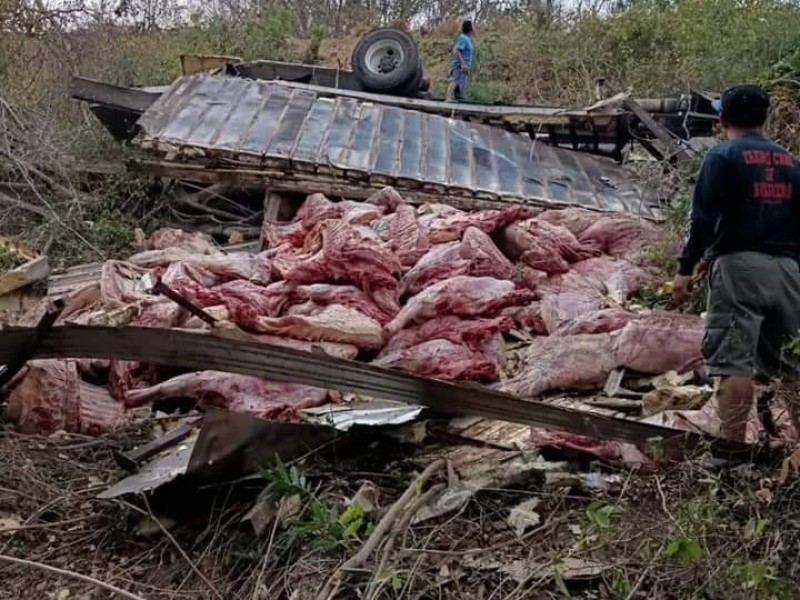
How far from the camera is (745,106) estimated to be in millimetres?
3391

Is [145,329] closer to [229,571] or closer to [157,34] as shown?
[229,571]

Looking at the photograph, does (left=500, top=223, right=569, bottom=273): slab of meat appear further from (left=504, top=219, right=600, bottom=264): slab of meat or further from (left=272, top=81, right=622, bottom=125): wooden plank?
(left=272, top=81, right=622, bottom=125): wooden plank

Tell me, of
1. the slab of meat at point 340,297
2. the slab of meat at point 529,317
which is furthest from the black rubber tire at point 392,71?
the slab of meat at point 529,317

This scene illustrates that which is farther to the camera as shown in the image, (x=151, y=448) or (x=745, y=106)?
(x=151, y=448)

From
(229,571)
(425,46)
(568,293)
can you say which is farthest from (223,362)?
(425,46)

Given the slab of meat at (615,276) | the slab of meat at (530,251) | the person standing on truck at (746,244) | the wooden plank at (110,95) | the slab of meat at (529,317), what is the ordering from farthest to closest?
the wooden plank at (110,95) → the slab of meat at (530,251) → the slab of meat at (615,276) → the slab of meat at (529,317) → the person standing on truck at (746,244)

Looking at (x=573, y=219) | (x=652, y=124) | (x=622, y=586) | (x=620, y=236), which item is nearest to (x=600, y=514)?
(x=622, y=586)

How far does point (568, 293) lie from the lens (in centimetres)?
572

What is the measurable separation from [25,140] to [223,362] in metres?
6.86

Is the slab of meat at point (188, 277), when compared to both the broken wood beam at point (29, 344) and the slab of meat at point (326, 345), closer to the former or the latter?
the slab of meat at point (326, 345)

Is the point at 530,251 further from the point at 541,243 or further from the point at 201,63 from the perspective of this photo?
the point at 201,63

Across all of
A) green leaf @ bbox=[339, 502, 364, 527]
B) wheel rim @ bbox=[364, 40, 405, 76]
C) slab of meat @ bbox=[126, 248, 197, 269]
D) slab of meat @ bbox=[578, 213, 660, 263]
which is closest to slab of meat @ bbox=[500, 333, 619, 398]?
green leaf @ bbox=[339, 502, 364, 527]

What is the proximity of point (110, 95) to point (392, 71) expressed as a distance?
3647mm

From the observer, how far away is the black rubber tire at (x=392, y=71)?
1126 centimetres
